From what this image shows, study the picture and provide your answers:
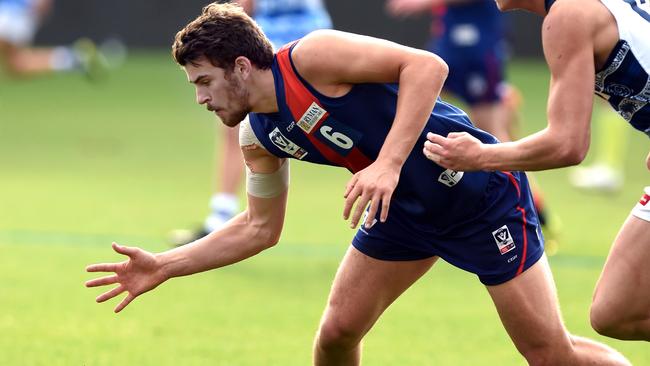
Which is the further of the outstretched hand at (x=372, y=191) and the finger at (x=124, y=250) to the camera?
the finger at (x=124, y=250)

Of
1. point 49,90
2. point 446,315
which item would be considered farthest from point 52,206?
point 49,90

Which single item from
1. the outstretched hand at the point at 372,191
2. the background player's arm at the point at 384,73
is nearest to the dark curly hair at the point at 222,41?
the background player's arm at the point at 384,73

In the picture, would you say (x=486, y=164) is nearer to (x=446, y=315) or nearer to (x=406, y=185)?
(x=406, y=185)

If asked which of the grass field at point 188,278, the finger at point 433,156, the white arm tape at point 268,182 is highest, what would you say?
the finger at point 433,156

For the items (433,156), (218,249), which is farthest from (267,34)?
(433,156)

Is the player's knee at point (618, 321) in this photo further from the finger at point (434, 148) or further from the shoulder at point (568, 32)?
the shoulder at point (568, 32)

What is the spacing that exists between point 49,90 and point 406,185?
15525 millimetres

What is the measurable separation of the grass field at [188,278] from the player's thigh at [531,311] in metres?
1.38

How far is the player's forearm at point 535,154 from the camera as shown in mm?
4176

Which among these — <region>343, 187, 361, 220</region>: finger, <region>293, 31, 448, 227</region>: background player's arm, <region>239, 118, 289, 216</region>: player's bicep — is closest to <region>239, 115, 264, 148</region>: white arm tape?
<region>239, 118, 289, 216</region>: player's bicep

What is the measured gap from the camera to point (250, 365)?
19.2ft

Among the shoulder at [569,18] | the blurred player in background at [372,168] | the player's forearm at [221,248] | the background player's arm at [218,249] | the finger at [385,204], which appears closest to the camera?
the shoulder at [569,18]

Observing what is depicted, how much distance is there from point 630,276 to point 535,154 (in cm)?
77

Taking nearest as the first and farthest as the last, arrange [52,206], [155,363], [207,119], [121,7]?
[155,363] < [52,206] < [207,119] < [121,7]
